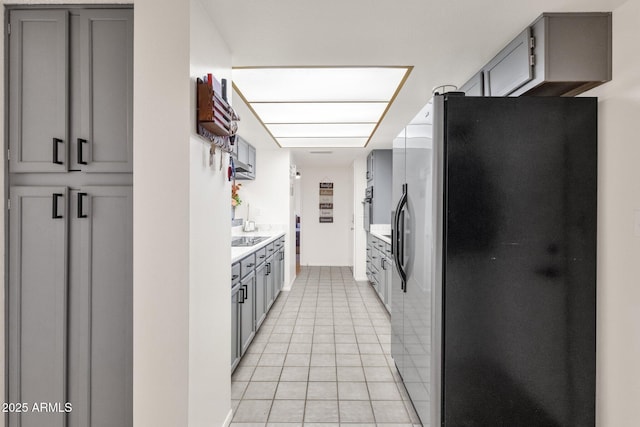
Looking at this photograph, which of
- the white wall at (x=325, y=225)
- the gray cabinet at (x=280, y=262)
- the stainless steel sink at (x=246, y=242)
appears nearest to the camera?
the stainless steel sink at (x=246, y=242)

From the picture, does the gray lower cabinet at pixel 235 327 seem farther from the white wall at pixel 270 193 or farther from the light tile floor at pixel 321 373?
the white wall at pixel 270 193

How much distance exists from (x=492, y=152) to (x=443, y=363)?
3.55 ft

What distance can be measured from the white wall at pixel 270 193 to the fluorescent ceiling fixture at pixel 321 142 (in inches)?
15.3

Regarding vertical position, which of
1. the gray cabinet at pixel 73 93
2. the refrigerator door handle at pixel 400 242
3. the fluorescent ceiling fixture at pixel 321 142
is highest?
the fluorescent ceiling fixture at pixel 321 142

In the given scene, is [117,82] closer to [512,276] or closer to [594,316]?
[512,276]

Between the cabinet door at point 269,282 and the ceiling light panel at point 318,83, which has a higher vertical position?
the ceiling light panel at point 318,83

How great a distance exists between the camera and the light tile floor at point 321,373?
2209mm

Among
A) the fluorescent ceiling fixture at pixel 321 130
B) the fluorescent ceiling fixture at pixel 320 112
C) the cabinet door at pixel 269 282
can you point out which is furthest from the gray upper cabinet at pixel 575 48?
the cabinet door at pixel 269 282

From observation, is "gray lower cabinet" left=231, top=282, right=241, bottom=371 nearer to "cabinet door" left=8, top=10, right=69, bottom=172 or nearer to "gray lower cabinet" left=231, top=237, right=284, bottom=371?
"gray lower cabinet" left=231, top=237, right=284, bottom=371

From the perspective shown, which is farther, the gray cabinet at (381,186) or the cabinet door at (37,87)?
the gray cabinet at (381,186)

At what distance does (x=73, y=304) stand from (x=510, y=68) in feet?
8.83

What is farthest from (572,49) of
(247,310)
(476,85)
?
(247,310)

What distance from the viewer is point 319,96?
3.14 m

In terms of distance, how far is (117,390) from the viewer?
1.69m
